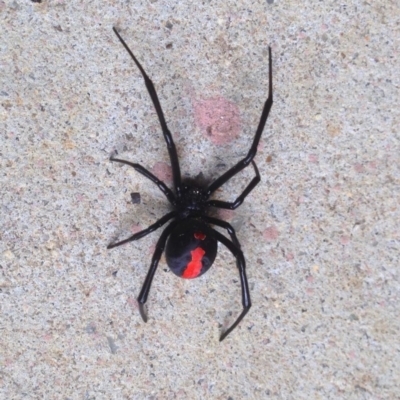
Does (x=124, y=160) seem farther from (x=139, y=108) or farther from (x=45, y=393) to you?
(x=45, y=393)

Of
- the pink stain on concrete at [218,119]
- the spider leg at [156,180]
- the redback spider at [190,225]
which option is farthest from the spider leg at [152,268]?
the pink stain on concrete at [218,119]

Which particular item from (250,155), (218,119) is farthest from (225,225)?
(218,119)

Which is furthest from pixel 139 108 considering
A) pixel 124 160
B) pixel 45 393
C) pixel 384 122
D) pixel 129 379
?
pixel 45 393

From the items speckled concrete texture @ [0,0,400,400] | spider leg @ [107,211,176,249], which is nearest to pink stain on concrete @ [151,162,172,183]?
speckled concrete texture @ [0,0,400,400]

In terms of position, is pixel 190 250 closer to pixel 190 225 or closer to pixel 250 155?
pixel 190 225

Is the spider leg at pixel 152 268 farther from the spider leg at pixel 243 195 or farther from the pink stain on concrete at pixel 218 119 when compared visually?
the pink stain on concrete at pixel 218 119

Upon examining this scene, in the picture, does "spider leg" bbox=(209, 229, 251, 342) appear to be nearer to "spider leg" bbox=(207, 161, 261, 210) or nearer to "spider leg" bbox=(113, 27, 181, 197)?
"spider leg" bbox=(207, 161, 261, 210)
